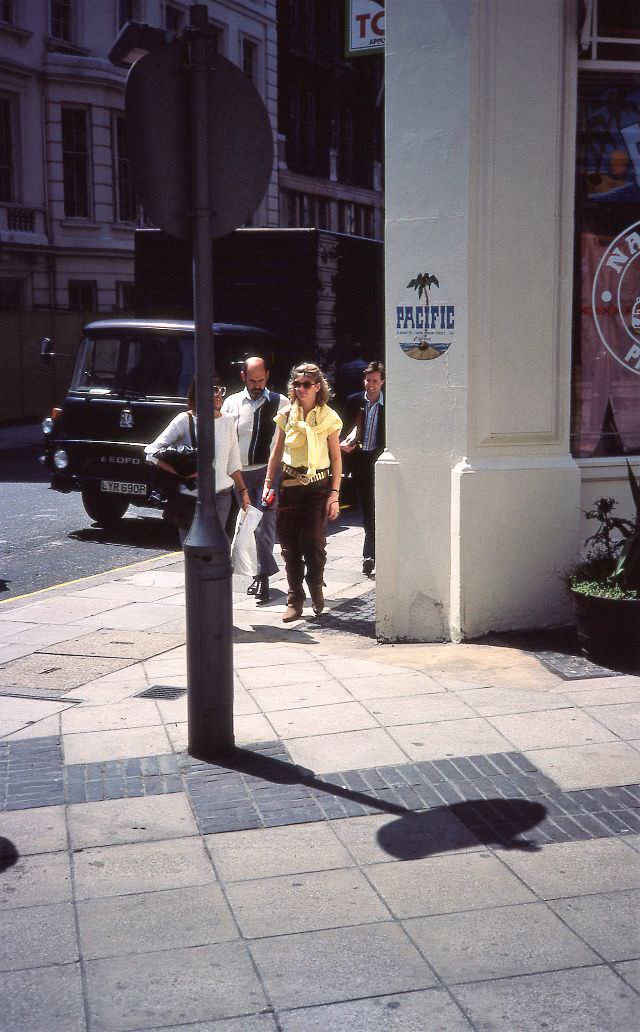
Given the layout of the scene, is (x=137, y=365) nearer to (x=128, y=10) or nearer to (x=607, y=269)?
(x=607, y=269)

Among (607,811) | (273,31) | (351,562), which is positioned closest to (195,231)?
(607,811)

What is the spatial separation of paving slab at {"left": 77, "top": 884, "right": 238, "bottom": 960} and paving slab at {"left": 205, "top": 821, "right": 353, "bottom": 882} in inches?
6.8

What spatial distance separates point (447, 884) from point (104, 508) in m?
9.37

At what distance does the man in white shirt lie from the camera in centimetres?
924

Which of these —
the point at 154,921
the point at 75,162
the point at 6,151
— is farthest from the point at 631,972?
the point at 75,162

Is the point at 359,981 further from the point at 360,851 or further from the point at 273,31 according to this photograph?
the point at 273,31

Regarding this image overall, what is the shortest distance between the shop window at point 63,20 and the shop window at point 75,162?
5.91 feet

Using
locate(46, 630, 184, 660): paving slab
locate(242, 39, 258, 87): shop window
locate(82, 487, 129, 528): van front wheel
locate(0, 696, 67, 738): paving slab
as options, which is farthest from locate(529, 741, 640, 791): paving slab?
locate(242, 39, 258, 87): shop window

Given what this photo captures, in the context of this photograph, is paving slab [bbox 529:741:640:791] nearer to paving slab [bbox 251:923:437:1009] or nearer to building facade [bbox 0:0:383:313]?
paving slab [bbox 251:923:437:1009]

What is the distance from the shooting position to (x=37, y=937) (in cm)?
358

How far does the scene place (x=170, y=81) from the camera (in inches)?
188

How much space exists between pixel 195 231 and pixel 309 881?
2611 millimetres

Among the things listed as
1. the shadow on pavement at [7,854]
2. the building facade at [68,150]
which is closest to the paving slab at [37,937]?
the shadow on pavement at [7,854]

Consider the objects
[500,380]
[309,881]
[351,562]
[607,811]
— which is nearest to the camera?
[309,881]
